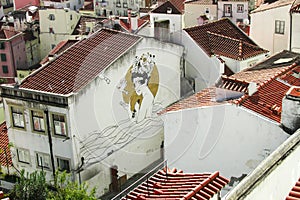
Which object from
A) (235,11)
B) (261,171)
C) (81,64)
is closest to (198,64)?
(81,64)

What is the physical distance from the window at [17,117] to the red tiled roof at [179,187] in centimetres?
1180

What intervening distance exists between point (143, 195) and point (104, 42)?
14.7m

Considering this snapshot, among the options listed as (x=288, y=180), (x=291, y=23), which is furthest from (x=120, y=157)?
(x=288, y=180)

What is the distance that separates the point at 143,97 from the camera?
25.7m

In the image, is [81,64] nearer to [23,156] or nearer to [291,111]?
[23,156]

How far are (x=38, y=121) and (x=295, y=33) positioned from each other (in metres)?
13.7

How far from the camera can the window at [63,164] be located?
22266 millimetres

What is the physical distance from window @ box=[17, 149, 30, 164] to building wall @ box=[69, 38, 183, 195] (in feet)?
9.21

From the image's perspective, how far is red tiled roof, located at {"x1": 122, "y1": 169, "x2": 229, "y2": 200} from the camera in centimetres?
1001

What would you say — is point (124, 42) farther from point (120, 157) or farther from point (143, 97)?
point (120, 157)

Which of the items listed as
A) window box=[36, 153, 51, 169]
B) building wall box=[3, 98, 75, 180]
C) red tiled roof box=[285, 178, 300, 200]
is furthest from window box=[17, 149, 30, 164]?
red tiled roof box=[285, 178, 300, 200]

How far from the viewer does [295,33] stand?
26.3 metres

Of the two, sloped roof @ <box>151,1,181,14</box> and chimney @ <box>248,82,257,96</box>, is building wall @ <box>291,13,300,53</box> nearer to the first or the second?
chimney @ <box>248,82,257,96</box>

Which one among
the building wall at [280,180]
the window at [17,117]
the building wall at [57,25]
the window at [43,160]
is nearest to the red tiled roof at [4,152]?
the window at [43,160]
